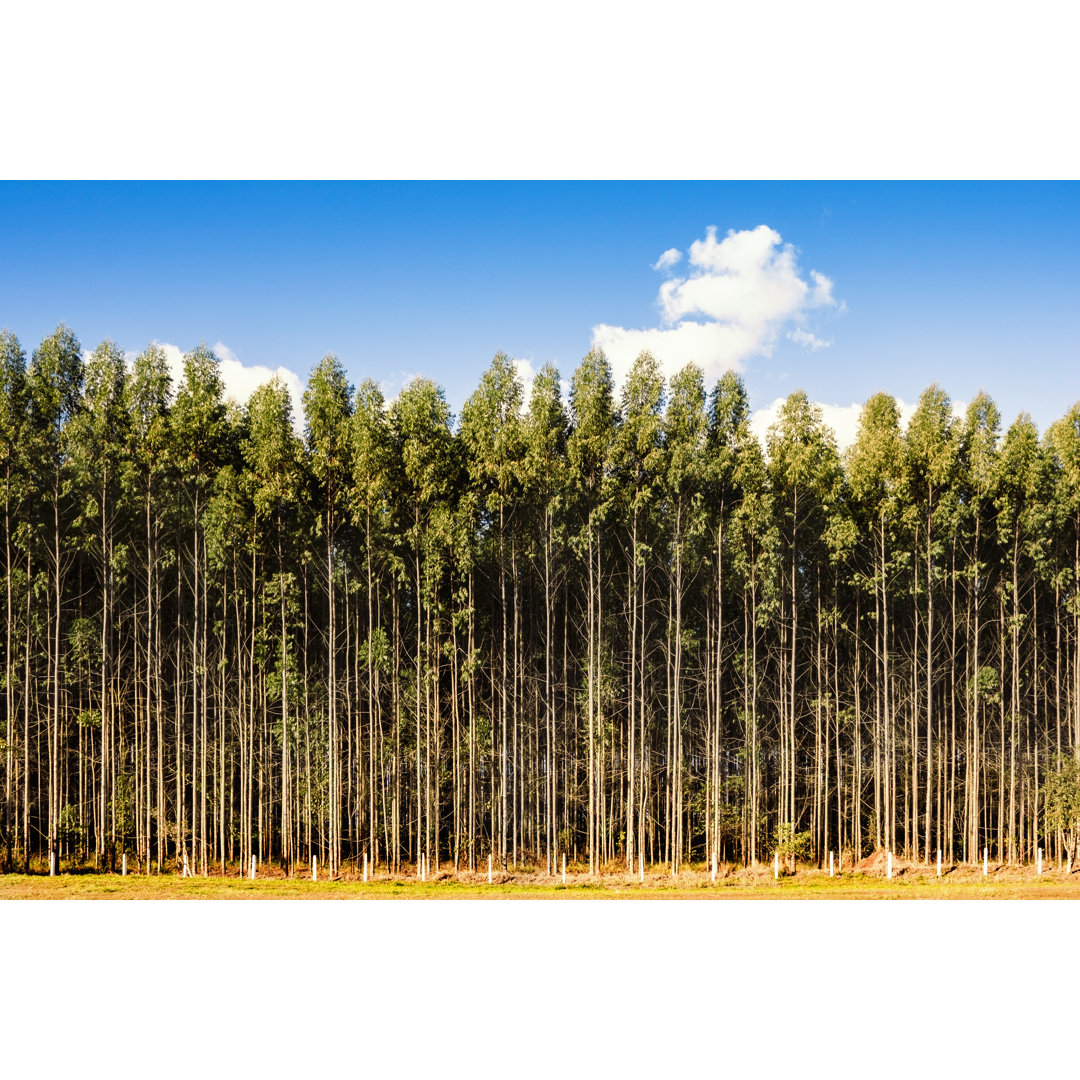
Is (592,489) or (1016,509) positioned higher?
(592,489)

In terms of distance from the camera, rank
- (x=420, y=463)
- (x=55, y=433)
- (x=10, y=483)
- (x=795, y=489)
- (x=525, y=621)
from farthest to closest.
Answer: (x=525, y=621)
(x=420, y=463)
(x=795, y=489)
(x=55, y=433)
(x=10, y=483)

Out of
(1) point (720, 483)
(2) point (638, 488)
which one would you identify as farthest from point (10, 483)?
(1) point (720, 483)

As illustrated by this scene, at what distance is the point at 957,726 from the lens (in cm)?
1095

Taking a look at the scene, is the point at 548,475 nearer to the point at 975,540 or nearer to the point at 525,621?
the point at 525,621

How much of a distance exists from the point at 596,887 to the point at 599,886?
0.18 ft

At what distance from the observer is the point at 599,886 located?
8.93 metres

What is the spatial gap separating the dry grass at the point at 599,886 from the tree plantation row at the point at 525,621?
0.49 m

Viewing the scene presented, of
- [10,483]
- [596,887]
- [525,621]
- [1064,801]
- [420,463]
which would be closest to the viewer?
[596,887]

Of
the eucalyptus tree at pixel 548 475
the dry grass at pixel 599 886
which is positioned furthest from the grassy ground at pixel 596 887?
the eucalyptus tree at pixel 548 475

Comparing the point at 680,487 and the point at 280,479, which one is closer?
the point at 680,487

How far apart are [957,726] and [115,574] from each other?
1231 cm

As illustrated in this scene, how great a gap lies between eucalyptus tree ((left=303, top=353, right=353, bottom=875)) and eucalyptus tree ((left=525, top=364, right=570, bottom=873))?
8.48 feet

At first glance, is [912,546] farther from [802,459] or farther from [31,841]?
[31,841]

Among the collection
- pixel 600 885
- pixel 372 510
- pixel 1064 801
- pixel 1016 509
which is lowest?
pixel 600 885
